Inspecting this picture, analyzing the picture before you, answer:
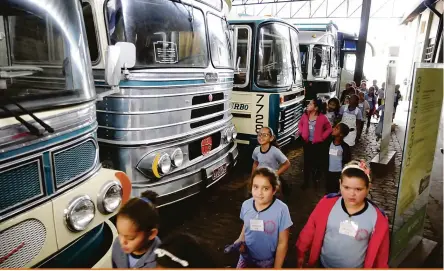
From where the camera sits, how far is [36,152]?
198 centimetres

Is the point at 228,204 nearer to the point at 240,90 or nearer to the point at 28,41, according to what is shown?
the point at 240,90

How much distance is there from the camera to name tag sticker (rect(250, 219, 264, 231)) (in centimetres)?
248

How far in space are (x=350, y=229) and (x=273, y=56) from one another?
4.85 metres

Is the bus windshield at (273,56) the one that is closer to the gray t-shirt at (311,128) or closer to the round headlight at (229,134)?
the gray t-shirt at (311,128)

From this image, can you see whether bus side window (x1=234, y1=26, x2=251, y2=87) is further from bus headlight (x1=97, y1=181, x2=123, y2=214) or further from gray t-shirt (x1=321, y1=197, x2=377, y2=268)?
gray t-shirt (x1=321, y1=197, x2=377, y2=268)

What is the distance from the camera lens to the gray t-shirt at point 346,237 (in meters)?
2.27

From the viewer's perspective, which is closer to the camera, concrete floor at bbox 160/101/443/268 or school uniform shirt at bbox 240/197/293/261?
school uniform shirt at bbox 240/197/293/261

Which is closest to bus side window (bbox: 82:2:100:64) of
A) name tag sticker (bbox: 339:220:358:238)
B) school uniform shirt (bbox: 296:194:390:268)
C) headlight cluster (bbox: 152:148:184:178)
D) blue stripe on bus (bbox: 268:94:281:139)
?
headlight cluster (bbox: 152:148:184:178)

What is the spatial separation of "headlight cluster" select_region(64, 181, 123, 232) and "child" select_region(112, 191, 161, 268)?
386 mm

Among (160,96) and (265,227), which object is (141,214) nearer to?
(265,227)

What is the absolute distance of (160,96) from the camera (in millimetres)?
3600

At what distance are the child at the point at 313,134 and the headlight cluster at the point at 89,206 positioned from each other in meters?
3.76

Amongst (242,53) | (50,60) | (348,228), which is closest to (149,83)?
(50,60)

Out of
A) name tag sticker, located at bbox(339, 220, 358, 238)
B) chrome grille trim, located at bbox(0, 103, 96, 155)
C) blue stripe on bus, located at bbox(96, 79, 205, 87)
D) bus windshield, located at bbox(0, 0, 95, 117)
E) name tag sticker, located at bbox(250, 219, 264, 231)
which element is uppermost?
bus windshield, located at bbox(0, 0, 95, 117)
